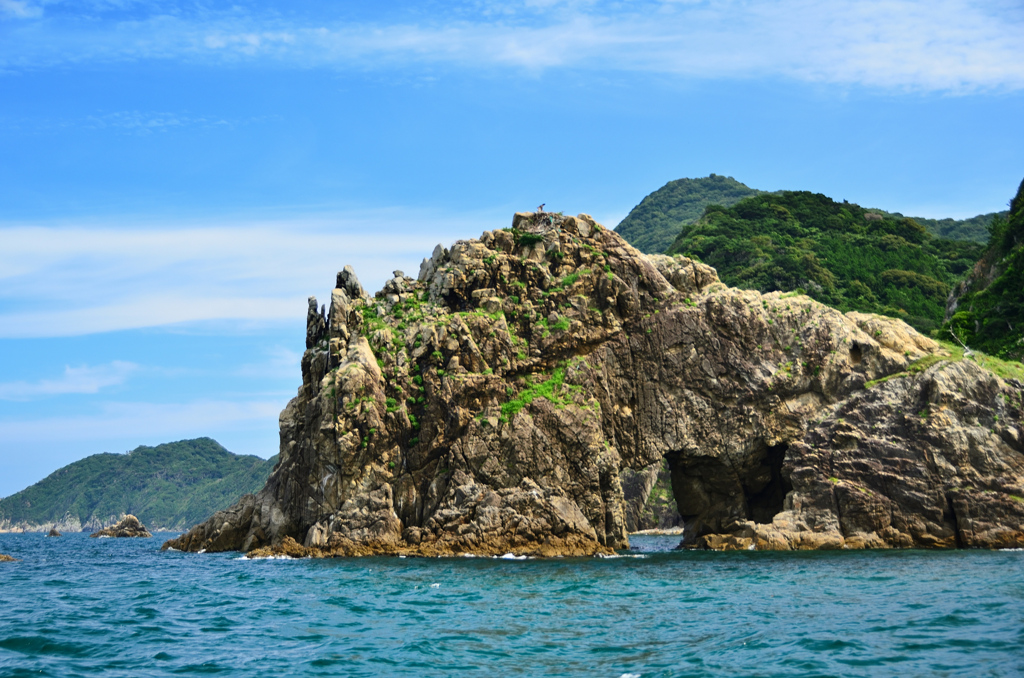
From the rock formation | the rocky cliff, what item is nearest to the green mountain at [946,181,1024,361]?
the rocky cliff

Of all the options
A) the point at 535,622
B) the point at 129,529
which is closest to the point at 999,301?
the point at 535,622

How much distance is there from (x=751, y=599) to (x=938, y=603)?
18.2 feet

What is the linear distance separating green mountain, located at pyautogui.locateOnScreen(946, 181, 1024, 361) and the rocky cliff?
1398 cm

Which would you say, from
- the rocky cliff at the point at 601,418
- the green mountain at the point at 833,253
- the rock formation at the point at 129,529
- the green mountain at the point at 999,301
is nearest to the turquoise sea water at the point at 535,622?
the rocky cliff at the point at 601,418

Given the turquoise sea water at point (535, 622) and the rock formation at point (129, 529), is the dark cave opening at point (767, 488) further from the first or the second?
the rock formation at point (129, 529)

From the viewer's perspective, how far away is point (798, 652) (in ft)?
56.6

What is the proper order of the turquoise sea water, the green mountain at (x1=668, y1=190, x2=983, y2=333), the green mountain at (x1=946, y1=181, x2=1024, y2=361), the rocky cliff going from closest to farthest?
the turquoise sea water, the rocky cliff, the green mountain at (x1=946, y1=181, x2=1024, y2=361), the green mountain at (x1=668, y1=190, x2=983, y2=333)

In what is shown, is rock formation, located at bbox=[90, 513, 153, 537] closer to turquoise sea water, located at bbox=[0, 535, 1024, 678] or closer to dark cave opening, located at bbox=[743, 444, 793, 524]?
turquoise sea water, located at bbox=[0, 535, 1024, 678]

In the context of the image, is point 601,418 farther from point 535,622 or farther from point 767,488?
point 535,622

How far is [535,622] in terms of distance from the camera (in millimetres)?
22703

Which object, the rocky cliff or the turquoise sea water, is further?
the rocky cliff

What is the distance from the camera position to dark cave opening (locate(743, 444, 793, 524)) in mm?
57031

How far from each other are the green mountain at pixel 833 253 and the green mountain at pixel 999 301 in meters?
15.1

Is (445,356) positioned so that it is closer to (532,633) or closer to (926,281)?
(532,633)
